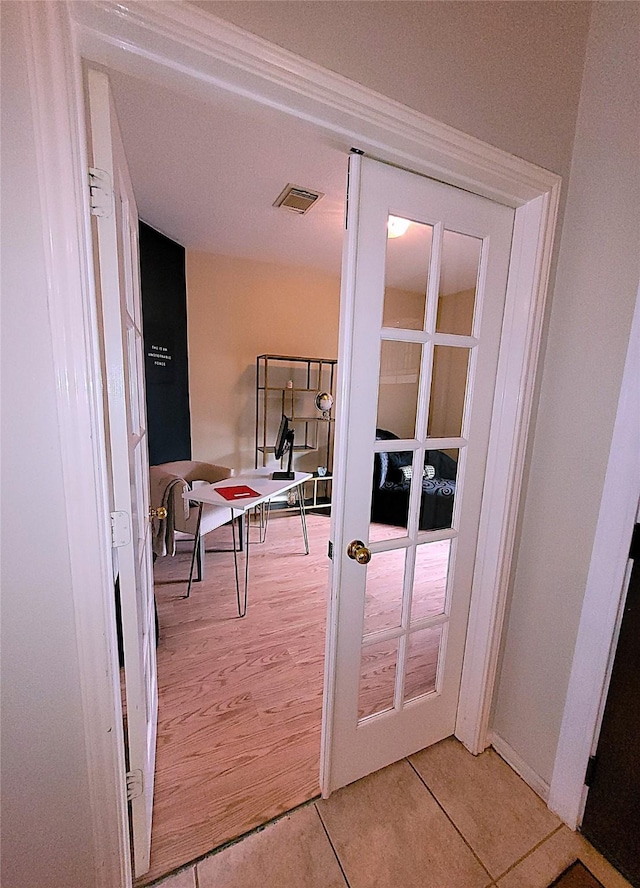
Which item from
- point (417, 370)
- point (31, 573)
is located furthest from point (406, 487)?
point (31, 573)

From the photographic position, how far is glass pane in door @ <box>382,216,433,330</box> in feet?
3.42

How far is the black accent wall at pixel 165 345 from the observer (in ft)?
8.95

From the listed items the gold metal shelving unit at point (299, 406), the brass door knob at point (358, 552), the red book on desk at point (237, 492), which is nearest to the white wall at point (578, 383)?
the brass door knob at point (358, 552)

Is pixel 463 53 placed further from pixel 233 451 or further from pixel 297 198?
pixel 233 451

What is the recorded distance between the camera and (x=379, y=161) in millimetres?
960

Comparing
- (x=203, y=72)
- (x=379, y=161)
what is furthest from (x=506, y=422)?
(x=203, y=72)

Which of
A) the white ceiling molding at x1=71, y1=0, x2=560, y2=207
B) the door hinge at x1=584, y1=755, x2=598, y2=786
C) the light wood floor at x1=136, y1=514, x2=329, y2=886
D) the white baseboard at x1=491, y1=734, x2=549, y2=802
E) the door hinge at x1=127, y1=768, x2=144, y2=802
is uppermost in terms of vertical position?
the white ceiling molding at x1=71, y1=0, x2=560, y2=207

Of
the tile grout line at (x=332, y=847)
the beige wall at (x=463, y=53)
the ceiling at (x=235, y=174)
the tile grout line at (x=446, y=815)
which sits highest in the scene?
the ceiling at (x=235, y=174)

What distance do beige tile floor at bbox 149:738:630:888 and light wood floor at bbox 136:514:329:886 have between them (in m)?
0.08

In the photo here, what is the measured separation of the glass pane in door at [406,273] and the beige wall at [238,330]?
2742mm

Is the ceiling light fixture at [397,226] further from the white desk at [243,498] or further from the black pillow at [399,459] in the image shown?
the white desk at [243,498]

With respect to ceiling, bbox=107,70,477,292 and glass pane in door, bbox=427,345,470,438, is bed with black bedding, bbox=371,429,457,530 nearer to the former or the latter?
glass pane in door, bbox=427,345,470,438

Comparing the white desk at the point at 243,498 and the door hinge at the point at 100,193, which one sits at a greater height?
the door hinge at the point at 100,193

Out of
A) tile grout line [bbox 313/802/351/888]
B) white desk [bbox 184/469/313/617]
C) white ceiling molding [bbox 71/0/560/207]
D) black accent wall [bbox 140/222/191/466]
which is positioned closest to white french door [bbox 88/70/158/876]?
white ceiling molding [bbox 71/0/560/207]
